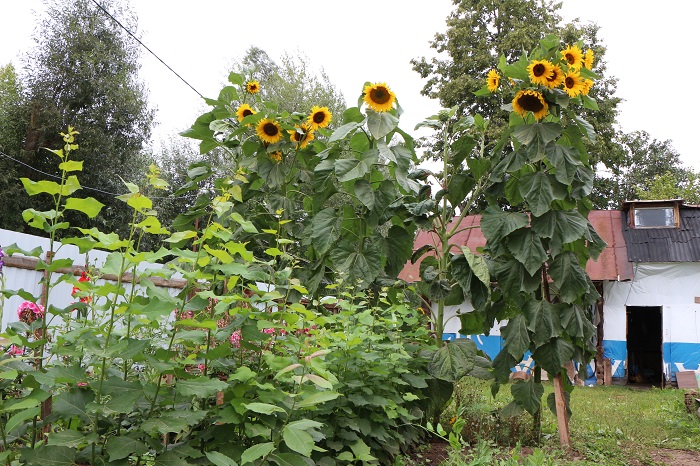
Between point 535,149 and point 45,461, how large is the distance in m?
2.61

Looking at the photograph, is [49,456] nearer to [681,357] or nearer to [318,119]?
[318,119]

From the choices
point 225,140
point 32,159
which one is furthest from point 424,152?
point 225,140

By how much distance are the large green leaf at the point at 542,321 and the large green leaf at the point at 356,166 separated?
3.80 ft

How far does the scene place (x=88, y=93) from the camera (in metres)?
12.6

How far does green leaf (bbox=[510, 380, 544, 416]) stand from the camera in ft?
10.6

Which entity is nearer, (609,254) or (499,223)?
(499,223)

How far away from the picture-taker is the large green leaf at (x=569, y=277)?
10.1ft

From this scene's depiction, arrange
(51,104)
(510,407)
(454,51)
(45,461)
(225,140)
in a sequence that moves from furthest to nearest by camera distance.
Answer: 1. (454,51)
2. (51,104)
3. (225,140)
4. (510,407)
5. (45,461)

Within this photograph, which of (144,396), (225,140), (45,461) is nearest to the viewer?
(45,461)

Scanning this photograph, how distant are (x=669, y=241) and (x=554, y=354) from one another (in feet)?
30.7

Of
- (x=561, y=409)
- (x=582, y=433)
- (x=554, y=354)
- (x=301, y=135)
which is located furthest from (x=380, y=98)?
(x=582, y=433)

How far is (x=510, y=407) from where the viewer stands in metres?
3.31

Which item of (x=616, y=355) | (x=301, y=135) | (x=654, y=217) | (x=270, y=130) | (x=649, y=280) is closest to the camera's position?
(x=270, y=130)

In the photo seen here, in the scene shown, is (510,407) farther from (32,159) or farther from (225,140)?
(32,159)
